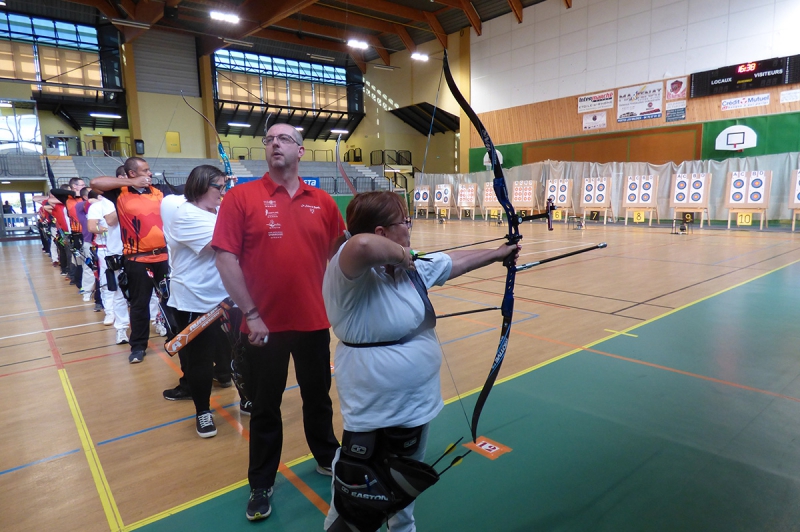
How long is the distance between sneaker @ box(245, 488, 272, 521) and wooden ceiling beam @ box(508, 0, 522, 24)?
1809cm

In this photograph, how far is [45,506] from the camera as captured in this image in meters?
1.77

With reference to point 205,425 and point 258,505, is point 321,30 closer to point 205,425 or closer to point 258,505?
point 205,425

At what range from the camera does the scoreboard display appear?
1167cm

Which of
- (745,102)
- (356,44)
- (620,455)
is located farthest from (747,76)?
(620,455)

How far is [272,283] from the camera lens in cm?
163

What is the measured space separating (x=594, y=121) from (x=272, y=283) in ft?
53.8

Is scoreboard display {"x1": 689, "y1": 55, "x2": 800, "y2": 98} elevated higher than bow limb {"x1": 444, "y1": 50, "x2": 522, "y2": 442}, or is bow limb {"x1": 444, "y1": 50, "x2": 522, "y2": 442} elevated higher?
scoreboard display {"x1": 689, "y1": 55, "x2": 800, "y2": 98}

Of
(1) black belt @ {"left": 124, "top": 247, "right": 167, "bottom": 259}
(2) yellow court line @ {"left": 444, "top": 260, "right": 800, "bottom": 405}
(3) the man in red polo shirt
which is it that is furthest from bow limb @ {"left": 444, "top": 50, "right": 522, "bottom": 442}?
(1) black belt @ {"left": 124, "top": 247, "right": 167, "bottom": 259}

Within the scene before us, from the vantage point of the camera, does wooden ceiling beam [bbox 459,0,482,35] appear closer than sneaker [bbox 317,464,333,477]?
No

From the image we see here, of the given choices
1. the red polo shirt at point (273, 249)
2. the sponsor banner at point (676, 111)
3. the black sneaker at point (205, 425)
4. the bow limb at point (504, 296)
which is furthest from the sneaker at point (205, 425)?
the sponsor banner at point (676, 111)

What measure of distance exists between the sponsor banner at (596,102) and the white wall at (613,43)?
21 centimetres

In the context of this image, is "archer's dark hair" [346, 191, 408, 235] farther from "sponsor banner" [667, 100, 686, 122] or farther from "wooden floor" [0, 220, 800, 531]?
Answer: "sponsor banner" [667, 100, 686, 122]

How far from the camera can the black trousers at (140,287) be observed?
318 centimetres

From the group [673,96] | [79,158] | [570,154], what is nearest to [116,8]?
[79,158]
